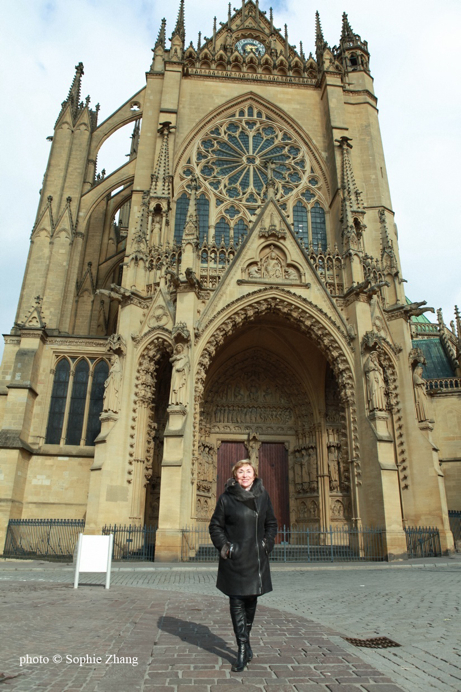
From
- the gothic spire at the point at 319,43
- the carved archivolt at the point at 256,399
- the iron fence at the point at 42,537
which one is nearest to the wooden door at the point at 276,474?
the carved archivolt at the point at 256,399

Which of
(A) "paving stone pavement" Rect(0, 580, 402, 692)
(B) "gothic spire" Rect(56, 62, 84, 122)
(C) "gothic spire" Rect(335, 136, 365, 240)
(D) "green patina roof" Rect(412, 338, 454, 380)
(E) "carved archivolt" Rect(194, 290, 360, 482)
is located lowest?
(A) "paving stone pavement" Rect(0, 580, 402, 692)

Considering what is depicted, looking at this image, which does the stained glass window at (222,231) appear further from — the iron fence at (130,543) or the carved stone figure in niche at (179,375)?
the iron fence at (130,543)

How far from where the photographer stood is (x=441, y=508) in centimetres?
1492

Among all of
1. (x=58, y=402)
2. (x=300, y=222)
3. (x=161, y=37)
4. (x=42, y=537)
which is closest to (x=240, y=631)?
(x=42, y=537)

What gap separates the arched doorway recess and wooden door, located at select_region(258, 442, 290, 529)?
4cm

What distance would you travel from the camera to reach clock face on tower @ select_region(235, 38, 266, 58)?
26.9 metres

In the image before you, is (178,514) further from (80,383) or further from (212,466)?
(80,383)

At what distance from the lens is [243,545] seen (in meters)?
3.75

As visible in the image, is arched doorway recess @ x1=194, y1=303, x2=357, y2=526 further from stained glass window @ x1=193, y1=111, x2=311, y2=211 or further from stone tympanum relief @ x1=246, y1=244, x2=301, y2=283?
stained glass window @ x1=193, y1=111, x2=311, y2=211

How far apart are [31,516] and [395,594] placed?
12.8 meters

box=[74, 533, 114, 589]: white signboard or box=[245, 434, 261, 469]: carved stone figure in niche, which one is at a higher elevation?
box=[245, 434, 261, 469]: carved stone figure in niche

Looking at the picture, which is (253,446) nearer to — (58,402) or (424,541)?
(424,541)

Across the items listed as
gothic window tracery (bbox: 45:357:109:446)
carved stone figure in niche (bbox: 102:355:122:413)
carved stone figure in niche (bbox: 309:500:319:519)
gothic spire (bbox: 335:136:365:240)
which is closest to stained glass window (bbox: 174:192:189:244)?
gothic window tracery (bbox: 45:357:109:446)

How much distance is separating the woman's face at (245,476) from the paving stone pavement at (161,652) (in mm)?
1259
